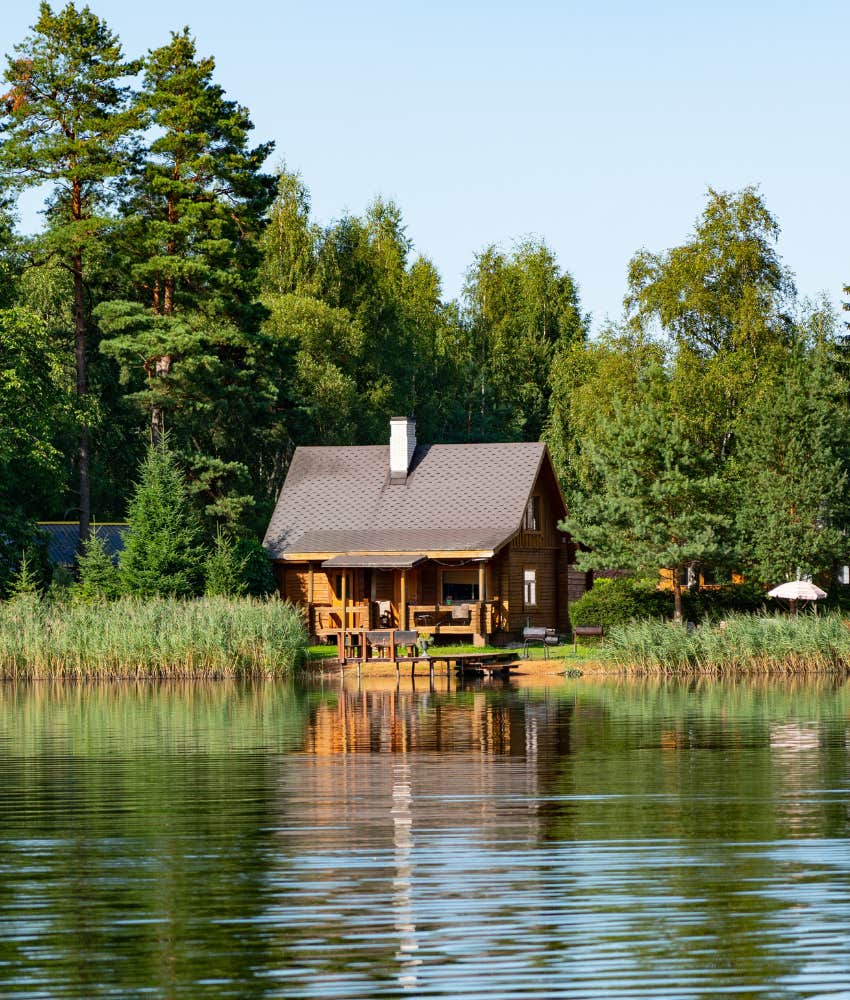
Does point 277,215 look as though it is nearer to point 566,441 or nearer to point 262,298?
point 262,298

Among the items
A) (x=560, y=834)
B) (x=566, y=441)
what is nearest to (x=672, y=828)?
(x=560, y=834)

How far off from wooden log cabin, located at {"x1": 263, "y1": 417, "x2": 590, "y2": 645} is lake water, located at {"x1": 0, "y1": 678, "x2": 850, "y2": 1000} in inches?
940

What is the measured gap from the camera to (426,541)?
5591cm

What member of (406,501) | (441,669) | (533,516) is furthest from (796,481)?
(441,669)

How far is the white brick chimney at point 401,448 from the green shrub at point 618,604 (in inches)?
338

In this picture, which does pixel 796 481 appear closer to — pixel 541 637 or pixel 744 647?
pixel 541 637

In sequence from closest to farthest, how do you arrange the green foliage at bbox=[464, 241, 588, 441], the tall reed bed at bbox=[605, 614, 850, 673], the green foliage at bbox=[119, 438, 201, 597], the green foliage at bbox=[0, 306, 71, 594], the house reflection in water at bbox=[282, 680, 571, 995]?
1. the house reflection in water at bbox=[282, 680, 571, 995]
2. the tall reed bed at bbox=[605, 614, 850, 673]
3. the green foliage at bbox=[119, 438, 201, 597]
4. the green foliage at bbox=[0, 306, 71, 594]
5. the green foliage at bbox=[464, 241, 588, 441]

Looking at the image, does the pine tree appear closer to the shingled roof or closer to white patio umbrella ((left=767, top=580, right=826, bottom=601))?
the shingled roof

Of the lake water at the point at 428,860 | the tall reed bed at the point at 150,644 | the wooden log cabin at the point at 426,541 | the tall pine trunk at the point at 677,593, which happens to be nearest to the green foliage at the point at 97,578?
the tall reed bed at the point at 150,644

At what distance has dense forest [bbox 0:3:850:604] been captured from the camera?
54.4 meters

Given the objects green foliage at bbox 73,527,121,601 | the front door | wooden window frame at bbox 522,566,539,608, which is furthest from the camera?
wooden window frame at bbox 522,566,539,608

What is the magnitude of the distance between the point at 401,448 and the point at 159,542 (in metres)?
12.7

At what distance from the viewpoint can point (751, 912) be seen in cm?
1370

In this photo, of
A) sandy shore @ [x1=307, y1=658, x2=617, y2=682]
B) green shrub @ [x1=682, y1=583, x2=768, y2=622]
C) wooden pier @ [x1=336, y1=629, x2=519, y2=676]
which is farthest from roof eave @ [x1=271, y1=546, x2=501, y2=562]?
green shrub @ [x1=682, y1=583, x2=768, y2=622]
